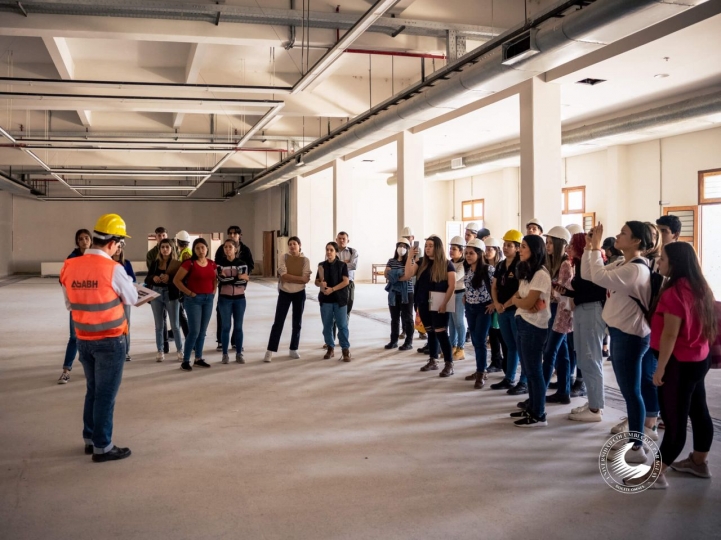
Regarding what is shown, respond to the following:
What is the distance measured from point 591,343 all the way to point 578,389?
3.85 feet

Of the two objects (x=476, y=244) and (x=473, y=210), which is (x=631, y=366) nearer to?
(x=476, y=244)

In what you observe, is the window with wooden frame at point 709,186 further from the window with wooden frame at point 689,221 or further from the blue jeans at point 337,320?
the blue jeans at point 337,320

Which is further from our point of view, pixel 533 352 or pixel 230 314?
pixel 230 314

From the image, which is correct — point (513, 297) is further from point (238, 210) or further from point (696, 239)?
point (238, 210)

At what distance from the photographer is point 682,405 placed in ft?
11.3

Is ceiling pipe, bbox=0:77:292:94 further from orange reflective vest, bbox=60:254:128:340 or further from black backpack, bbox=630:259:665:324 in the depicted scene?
black backpack, bbox=630:259:665:324

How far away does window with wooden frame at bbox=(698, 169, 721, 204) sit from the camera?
12555mm

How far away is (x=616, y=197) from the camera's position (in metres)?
14.5

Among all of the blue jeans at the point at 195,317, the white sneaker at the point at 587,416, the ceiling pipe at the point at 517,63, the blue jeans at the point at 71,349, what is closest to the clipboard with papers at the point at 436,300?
the white sneaker at the point at 587,416

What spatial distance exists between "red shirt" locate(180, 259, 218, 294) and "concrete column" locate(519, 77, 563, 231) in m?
4.25

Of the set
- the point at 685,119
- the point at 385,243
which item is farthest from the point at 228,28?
the point at 385,243

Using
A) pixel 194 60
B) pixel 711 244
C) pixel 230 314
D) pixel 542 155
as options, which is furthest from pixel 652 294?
pixel 711 244

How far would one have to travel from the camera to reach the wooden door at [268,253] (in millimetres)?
25766

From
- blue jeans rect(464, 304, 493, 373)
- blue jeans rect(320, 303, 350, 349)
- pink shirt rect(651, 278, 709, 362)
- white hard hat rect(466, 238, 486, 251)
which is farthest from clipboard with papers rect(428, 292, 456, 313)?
pink shirt rect(651, 278, 709, 362)
